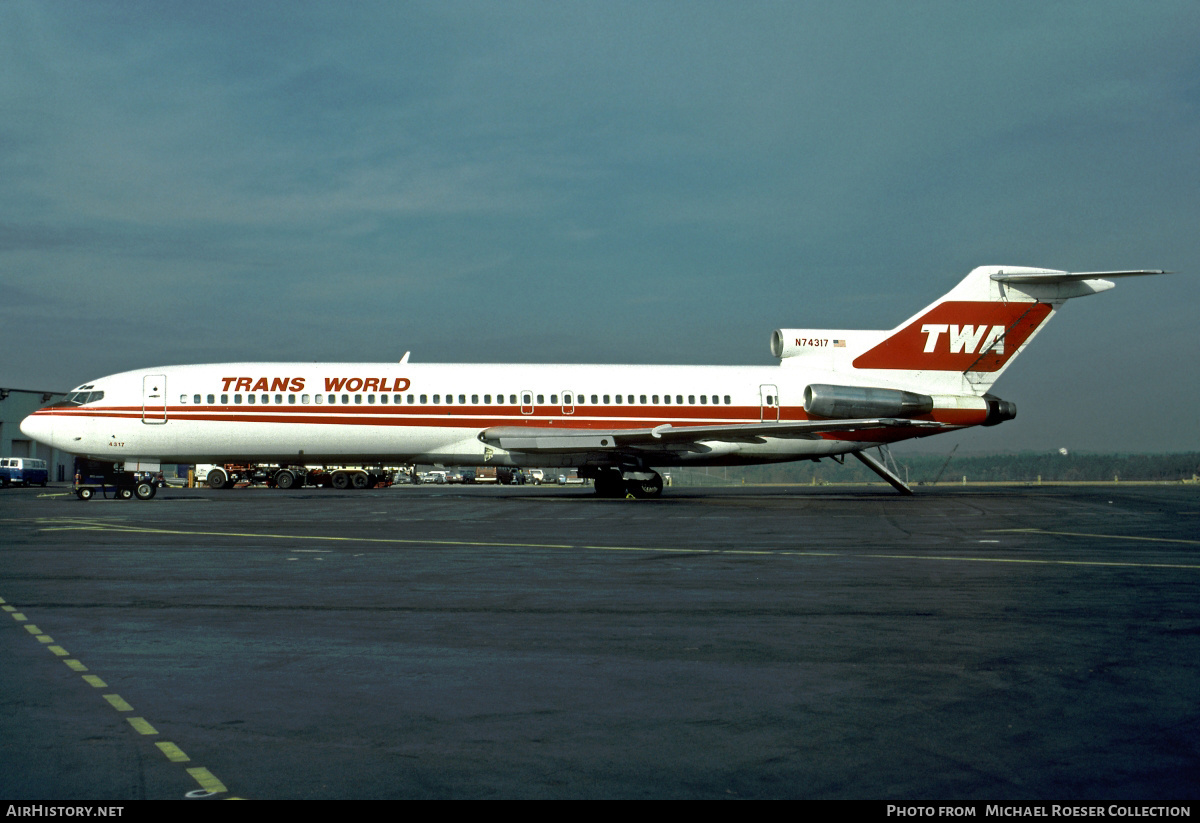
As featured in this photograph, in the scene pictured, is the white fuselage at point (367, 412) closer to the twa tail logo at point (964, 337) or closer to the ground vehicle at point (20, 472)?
the twa tail logo at point (964, 337)

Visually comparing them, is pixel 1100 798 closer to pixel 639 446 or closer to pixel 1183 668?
pixel 1183 668

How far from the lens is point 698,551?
1552cm

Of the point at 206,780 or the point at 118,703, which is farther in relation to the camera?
the point at 118,703

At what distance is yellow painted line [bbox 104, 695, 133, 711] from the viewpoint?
5.88 m

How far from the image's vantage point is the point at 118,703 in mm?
5996

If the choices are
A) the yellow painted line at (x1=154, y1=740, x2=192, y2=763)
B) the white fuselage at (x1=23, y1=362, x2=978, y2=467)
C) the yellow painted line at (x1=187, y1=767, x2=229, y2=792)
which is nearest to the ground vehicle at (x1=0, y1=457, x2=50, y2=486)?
the white fuselage at (x1=23, y1=362, x2=978, y2=467)

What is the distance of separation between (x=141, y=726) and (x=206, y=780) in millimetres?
1174

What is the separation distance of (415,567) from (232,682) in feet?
22.2

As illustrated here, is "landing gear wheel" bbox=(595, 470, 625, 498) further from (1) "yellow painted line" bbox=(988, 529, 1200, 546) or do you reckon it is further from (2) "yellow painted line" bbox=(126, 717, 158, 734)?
(2) "yellow painted line" bbox=(126, 717, 158, 734)

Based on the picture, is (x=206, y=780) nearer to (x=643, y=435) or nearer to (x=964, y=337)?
(x=643, y=435)

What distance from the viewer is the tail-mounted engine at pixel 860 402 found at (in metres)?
33.8

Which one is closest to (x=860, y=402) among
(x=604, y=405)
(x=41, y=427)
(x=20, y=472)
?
(x=604, y=405)

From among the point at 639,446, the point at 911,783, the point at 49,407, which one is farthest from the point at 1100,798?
the point at 49,407

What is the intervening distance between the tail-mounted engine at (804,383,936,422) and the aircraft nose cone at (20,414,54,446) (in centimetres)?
2542
